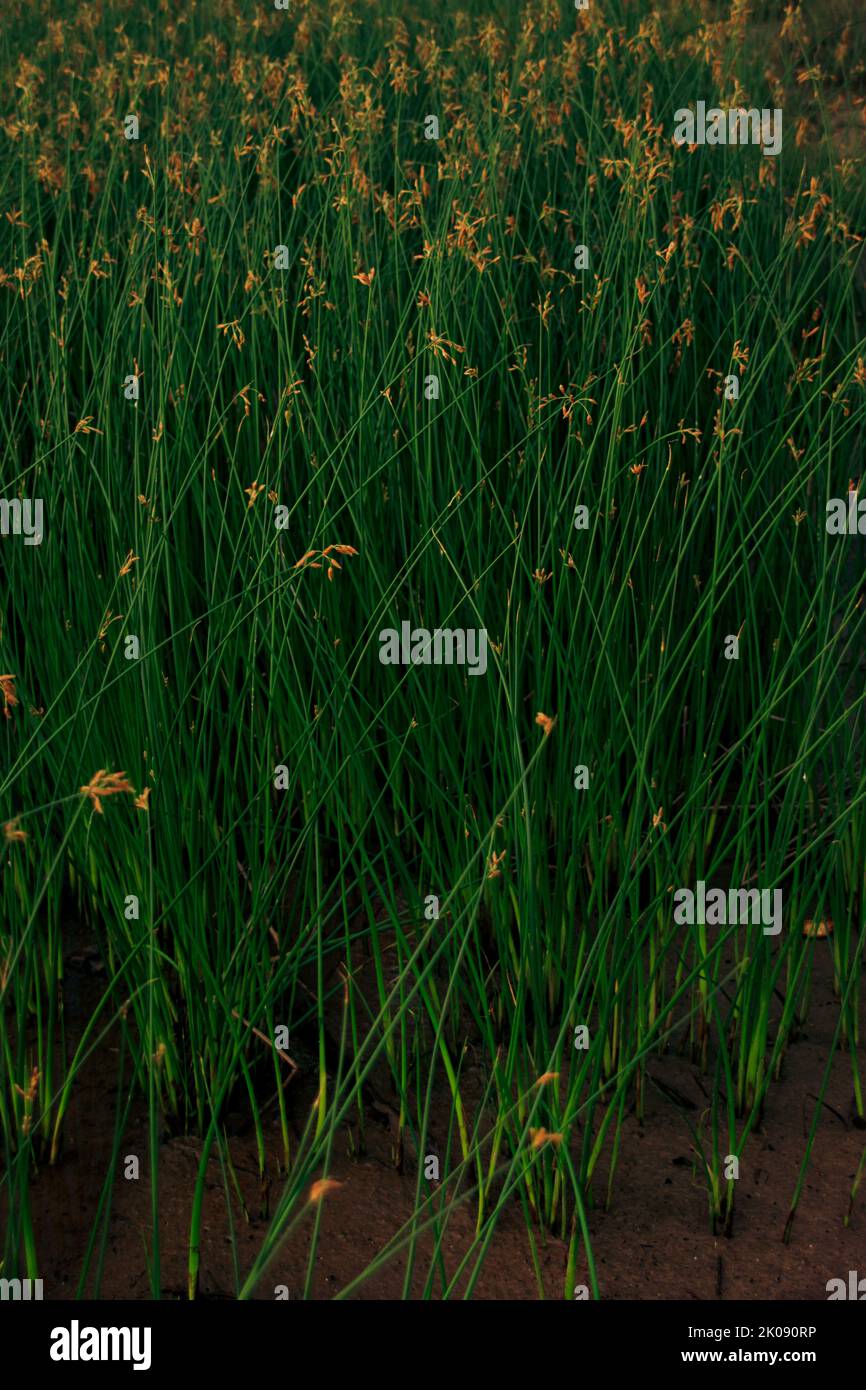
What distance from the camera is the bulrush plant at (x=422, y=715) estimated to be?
2.33m

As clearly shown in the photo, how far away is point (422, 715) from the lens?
2889 millimetres

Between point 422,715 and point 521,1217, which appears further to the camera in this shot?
point 422,715

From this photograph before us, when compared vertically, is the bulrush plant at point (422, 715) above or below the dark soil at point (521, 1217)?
above

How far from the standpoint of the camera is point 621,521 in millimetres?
3098

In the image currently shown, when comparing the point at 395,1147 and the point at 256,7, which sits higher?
the point at 256,7

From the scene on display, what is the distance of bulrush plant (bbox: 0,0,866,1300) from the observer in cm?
233

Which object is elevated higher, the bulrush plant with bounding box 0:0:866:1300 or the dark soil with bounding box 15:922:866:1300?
the bulrush plant with bounding box 0:0:866:1300

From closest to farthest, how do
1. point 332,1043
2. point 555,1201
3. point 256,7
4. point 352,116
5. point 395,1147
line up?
point 555,1201 < point 395,1147 < point 332,1043 < point 352,116 < point 256,7

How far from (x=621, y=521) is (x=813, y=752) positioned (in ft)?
2.72
